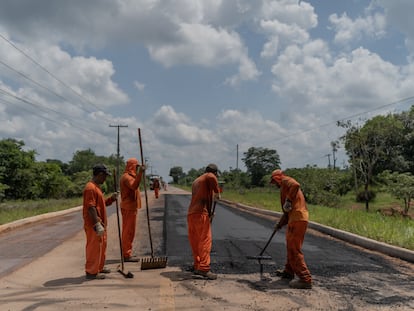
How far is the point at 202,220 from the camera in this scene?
21.3 ft

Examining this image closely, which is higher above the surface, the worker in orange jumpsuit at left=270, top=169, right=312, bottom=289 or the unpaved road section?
the worker in orange jumpsuit at left=270, top=169, right=312, bottom=289

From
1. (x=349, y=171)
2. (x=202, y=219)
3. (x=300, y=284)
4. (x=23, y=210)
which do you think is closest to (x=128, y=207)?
(x=202, y=219)

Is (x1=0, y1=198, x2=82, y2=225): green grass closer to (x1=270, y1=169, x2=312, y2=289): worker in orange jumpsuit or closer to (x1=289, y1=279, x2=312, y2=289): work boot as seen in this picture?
(x1=270, y1=169, x2=312, y2=289): worker in orange jumpsuit

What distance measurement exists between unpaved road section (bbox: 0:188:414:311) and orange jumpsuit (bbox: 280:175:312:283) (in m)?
0.31

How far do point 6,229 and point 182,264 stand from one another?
7974mm

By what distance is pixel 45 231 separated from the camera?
511 inches

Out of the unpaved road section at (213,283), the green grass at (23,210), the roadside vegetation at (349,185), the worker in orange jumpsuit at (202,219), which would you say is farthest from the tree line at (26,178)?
the worker in orange jumpsuit at (202,219)

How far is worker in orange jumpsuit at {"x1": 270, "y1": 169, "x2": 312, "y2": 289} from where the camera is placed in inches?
227

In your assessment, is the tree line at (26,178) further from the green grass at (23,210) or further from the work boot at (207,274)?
the work boot at (207,274)

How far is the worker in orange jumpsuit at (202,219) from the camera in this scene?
6262 mm

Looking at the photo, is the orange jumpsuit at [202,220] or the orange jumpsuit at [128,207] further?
the orange jumpsuit at [128,207]

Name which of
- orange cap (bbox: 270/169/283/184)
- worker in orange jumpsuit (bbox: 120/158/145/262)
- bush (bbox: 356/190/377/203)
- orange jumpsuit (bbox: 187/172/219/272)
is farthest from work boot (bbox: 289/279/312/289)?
bush (bbox: 356/190/377/203)

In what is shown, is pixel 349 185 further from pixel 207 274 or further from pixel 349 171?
pixel 207 274

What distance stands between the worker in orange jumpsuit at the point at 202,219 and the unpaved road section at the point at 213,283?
26 cm
